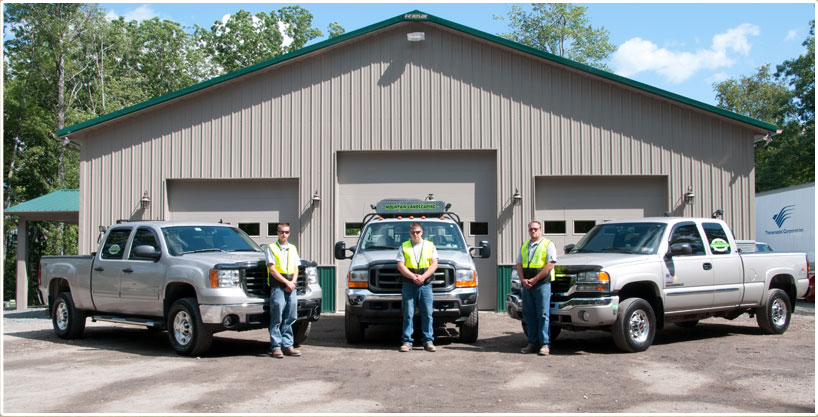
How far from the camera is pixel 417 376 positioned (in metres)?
8.52

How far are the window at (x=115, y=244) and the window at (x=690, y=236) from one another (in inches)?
334

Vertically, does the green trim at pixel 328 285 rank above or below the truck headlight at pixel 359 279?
below

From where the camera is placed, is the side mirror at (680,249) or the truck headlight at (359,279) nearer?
the side mirror at (680,249)

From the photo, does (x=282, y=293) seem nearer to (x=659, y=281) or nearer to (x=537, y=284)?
(x=537, y=284)

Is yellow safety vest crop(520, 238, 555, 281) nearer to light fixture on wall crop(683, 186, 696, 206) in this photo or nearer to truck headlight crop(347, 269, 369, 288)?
truck headlight crop(347, 269, 369, 288)

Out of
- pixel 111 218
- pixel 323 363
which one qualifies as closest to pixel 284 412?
pixel 323 363

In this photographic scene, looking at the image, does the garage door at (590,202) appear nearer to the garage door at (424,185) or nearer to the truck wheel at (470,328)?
the garage door at (424,185)

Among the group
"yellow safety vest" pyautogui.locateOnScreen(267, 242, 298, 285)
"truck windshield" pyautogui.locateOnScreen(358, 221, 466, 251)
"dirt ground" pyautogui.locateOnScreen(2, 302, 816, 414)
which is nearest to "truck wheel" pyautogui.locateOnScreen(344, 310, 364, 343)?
"dirt ground" pyautogui.locateOnScreen(2, 302, 816, 414)

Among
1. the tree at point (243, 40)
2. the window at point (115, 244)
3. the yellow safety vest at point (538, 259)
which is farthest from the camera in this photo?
the tree at point (243, 40)

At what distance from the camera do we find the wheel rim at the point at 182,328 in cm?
1037

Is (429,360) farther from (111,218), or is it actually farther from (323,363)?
(111,218)

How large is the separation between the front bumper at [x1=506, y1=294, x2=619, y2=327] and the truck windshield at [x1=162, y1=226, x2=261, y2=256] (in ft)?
15.8

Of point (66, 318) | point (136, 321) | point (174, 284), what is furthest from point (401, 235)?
point (66, 318)

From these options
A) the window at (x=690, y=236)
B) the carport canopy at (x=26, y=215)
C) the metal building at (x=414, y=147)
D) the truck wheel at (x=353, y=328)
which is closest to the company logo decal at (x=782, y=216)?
the metal building at (x=414, y=147)
